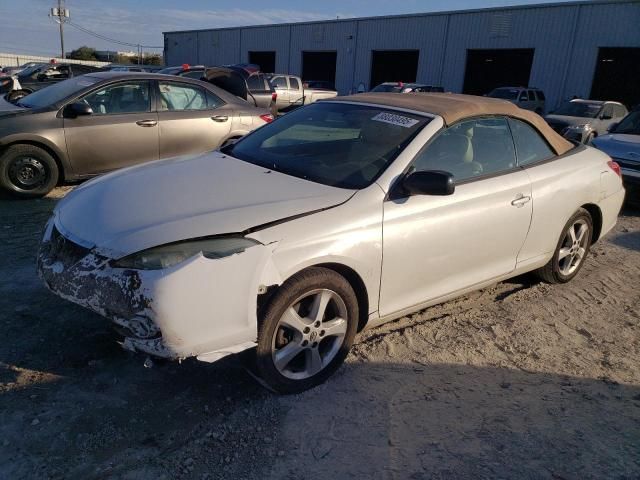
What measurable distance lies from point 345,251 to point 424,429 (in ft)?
3.33

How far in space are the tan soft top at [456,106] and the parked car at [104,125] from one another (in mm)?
3491

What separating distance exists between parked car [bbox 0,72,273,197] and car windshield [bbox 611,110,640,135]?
6.16 m

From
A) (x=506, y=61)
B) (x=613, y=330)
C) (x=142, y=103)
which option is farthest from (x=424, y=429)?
(x=506, y=61)

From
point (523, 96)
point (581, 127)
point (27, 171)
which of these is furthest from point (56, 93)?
point (523, 96)

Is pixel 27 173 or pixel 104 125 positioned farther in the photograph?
pixel 104 125

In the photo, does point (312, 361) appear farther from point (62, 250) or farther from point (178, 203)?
point (62, 250)

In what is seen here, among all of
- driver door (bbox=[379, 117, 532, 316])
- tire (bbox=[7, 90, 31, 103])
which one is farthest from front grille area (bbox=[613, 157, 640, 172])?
tire (bbox=[7, 90, 31, 103])

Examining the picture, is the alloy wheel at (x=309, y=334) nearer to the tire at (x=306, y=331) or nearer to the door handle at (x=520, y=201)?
the tire at (x=306, y=331)

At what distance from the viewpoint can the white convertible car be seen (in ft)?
8.33

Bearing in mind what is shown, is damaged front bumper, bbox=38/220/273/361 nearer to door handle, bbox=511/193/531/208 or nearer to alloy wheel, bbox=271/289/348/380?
alloy wheel, bbox=271/289/348/380

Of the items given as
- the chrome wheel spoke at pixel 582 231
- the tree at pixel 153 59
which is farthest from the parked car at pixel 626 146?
the tree at pixel 153 59

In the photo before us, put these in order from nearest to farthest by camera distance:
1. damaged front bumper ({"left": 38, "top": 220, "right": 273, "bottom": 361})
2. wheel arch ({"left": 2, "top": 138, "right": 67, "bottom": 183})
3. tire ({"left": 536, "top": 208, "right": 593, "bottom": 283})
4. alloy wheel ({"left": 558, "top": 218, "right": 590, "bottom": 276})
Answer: damaged front bumper ({"left": 38, "top": 220, "right": 273, "bottom": 361}) → tire ({"left": 536, "top": 208, "right": 593, "bottom": 283}) → alloy wheel ({"left": 558, "top": 218, "right": 590, "bottom": 276}) → wheel arch ({"left": 2, "top": 138, "right": 67, "bottom": 183})

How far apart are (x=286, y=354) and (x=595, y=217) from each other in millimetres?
3442

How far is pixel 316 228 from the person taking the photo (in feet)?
9.34
